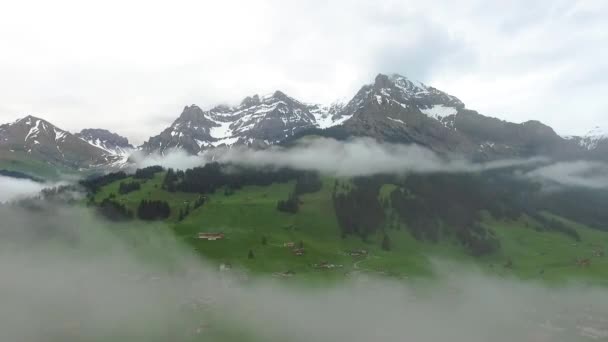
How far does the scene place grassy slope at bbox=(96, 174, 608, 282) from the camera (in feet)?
474

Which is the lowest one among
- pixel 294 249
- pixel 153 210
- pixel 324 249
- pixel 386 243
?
pixel 324 249

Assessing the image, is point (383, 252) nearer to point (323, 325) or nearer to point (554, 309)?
point (554, 309)

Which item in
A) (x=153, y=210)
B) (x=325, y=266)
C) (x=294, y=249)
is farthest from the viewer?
(x=153, y=210)

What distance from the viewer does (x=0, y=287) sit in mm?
111125

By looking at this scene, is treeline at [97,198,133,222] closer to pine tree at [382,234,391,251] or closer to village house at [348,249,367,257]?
village house at [348,249,367,257]

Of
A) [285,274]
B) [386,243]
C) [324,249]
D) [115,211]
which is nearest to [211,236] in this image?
[324,249]

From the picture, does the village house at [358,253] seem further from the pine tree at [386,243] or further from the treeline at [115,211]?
the treeline at [115,211]

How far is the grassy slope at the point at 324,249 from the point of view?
14438 cm

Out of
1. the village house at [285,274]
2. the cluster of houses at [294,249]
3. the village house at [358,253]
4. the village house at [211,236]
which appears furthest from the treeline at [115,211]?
the village house at [358,253]

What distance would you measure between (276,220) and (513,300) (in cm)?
9262

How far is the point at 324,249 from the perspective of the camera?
539 ft

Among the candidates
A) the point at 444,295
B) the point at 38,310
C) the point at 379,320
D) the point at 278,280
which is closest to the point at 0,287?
the point at 38,310

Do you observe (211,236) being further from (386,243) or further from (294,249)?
(386,243)

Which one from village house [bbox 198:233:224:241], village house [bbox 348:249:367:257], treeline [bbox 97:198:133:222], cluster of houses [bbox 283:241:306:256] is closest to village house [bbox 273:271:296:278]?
cluster of houses [bbox 283:241:306:256]
